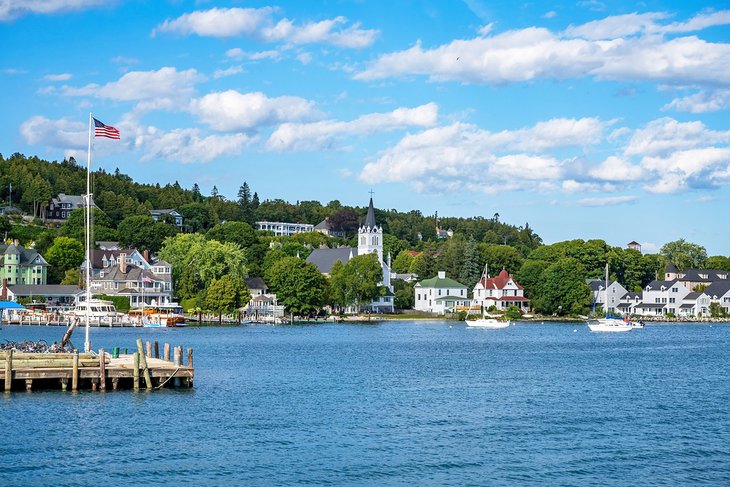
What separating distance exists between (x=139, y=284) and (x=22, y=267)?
1065 inches

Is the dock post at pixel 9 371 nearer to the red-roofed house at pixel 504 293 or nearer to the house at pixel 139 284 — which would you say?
the house at pixel 139 284

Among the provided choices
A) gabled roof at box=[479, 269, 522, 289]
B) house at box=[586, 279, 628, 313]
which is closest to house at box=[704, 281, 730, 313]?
house at box=[586, 279, 628, 313]

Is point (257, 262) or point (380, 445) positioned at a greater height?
point (257, 262)

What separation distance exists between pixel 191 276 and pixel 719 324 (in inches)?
3329

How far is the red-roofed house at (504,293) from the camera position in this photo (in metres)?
160

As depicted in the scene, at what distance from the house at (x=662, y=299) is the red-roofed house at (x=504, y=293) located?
22393 millimetres

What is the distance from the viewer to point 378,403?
46969 millimetres

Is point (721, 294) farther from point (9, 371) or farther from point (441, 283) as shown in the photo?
point (9, 371)

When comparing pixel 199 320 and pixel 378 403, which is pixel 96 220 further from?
pixel 378 403

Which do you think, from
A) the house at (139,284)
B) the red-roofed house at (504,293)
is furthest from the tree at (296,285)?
the red-roofed house at (504,293)

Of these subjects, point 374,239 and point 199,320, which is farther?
point 374,239

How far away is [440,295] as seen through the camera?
165625 millimetres

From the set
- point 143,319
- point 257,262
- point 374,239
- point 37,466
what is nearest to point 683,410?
point 37,466

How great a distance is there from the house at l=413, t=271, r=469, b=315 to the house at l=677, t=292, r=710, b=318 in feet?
122
